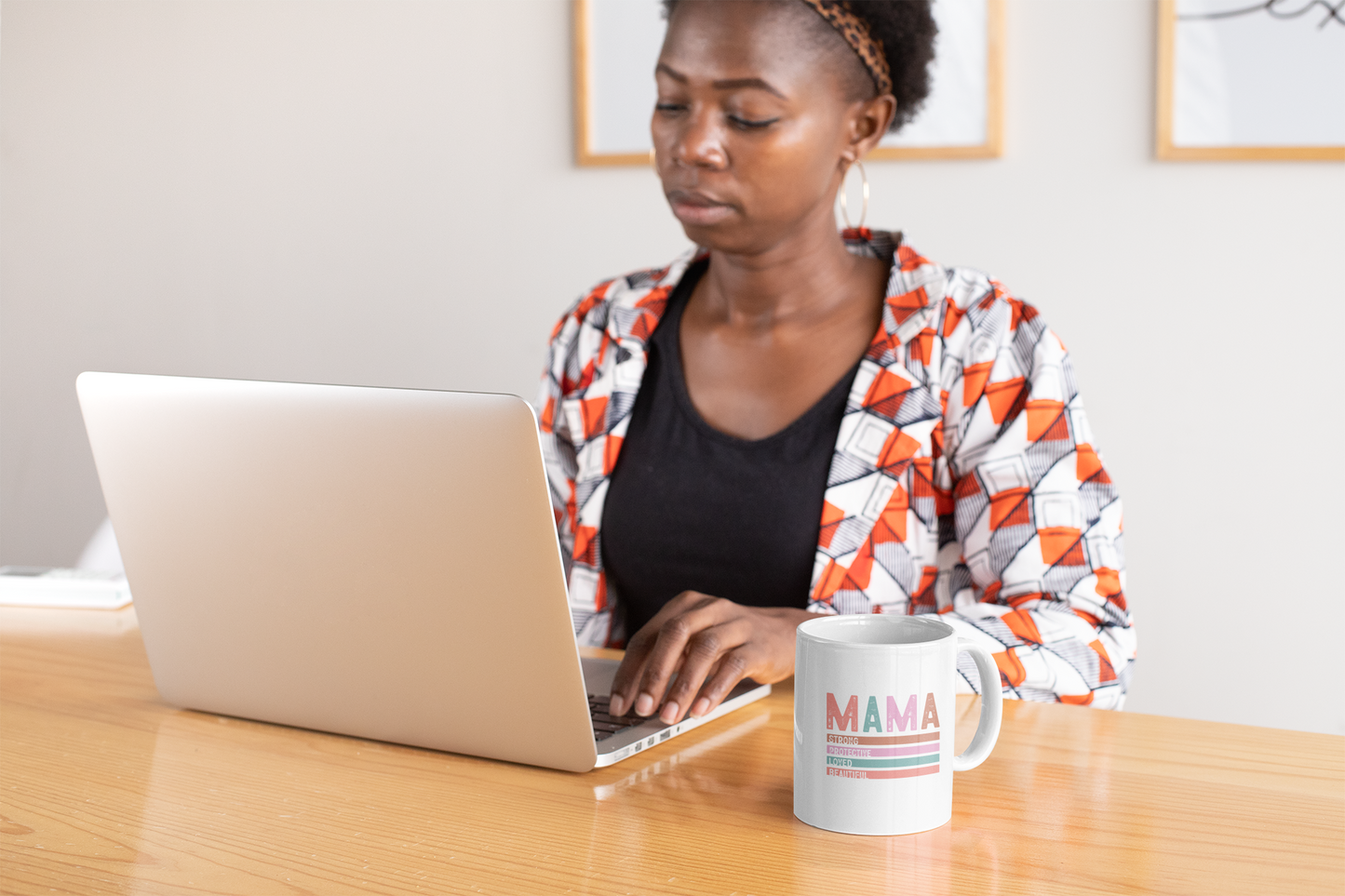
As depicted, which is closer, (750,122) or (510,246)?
(750,122)

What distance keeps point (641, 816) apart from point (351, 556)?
0.23m

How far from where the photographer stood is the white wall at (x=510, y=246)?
179cm

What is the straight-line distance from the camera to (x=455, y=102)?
224cm

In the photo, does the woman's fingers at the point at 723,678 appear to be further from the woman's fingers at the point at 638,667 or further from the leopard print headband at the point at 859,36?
the leopard print headband at the point at 859,36

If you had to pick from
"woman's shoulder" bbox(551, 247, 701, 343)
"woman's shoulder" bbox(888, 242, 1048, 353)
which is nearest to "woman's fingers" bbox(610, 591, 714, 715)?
"woman's shoulder" bbox(888, 242, 1048, 353)

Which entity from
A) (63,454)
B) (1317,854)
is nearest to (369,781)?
(1317,854)

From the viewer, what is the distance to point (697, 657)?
840mm

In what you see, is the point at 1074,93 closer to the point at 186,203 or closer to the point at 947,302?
the point at 947,302

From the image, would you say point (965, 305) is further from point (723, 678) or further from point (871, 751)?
point (871, 751)

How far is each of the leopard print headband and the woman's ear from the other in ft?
0.05

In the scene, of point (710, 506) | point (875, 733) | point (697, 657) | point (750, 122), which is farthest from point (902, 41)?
point (875, 733)

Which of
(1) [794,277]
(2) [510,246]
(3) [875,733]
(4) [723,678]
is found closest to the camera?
(3) [875,733]

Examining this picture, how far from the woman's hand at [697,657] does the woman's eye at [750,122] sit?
24.0 inches

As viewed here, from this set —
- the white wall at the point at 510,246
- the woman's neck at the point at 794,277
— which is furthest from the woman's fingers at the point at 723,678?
the white wall at the point at 510,246
